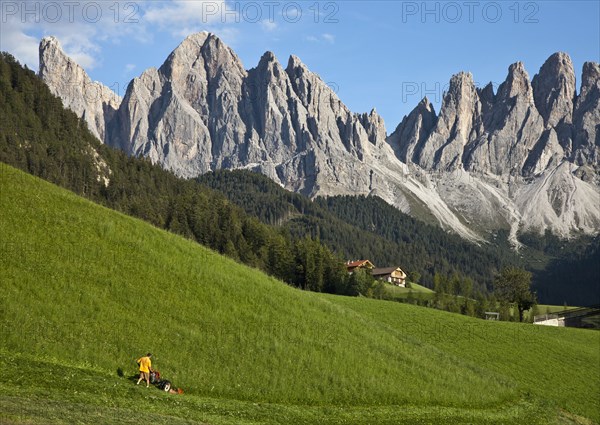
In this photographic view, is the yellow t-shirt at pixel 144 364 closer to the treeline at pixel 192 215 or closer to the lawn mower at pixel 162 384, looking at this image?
the lawn mower at pixel 162 384

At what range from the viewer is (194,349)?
42.5 meters

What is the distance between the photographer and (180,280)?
51250 mm

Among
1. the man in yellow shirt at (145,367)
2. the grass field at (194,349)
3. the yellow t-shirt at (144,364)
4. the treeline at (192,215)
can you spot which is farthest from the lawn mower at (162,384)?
the treeline at (192,215)

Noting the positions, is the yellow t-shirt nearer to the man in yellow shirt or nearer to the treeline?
the man in yellow shirt

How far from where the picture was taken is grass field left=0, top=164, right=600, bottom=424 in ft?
114

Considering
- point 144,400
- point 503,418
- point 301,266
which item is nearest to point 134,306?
point 144,400

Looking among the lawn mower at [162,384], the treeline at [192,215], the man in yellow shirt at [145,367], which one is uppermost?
the treeline at [192,215]

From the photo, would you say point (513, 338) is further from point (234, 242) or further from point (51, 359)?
point (234, 242)

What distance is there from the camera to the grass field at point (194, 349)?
34.7 m

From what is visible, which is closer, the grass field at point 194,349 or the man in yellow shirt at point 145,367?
the grass field at point 194,349

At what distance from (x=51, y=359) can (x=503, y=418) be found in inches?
1245

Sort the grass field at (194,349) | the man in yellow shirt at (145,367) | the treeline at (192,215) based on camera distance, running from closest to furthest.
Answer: the grass field at (194,349)
the man in yellow shirt at (145,367)
the treeline at (192,215)

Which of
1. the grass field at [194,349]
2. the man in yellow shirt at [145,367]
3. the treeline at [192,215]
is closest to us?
the grass field at [194,349]

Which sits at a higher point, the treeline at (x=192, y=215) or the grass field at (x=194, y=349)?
the treeline at (x=192, y=215)
